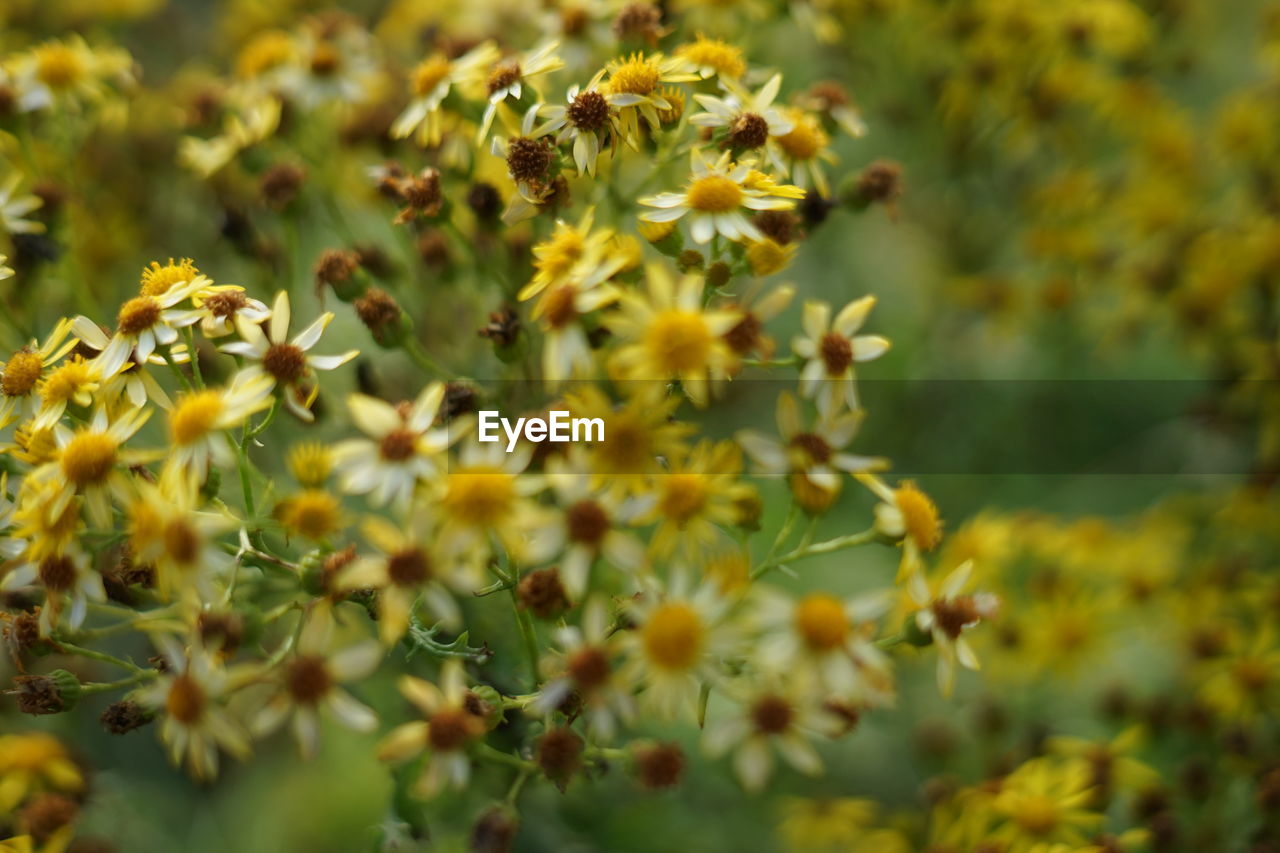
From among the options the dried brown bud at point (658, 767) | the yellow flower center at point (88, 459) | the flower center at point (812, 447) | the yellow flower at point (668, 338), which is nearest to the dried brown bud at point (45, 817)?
the yellow flower center at point (88, 459)

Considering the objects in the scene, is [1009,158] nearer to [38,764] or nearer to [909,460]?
[909,460]

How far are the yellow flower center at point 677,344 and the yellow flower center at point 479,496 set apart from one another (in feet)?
0.83

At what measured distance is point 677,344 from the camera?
1292 mm

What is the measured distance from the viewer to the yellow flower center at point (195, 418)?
53.9 inches

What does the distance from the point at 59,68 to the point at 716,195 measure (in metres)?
1.79

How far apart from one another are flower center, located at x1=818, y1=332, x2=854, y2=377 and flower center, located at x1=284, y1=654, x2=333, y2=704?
0.85 metres

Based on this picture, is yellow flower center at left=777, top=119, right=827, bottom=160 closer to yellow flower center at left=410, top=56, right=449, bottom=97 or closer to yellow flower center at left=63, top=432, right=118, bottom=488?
yellow flower center at left=410, top=56, right=449, bottom=97

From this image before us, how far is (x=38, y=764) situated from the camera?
1932 millimetres

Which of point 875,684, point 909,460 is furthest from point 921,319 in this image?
point 875,684

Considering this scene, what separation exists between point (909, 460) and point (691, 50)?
1747 millimetres

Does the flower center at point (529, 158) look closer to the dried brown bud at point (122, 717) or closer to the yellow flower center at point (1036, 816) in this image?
the dried brown bud at point (122, 717)

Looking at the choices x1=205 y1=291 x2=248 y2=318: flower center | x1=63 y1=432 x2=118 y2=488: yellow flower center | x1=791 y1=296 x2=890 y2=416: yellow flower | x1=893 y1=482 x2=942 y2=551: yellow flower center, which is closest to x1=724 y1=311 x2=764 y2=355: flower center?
x1=791 y1=296 x2=890 y2=416: yellow flower

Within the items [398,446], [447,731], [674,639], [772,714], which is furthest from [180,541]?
[772,714]

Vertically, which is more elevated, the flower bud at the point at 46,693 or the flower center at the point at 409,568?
the flower center at the point at 409,568
